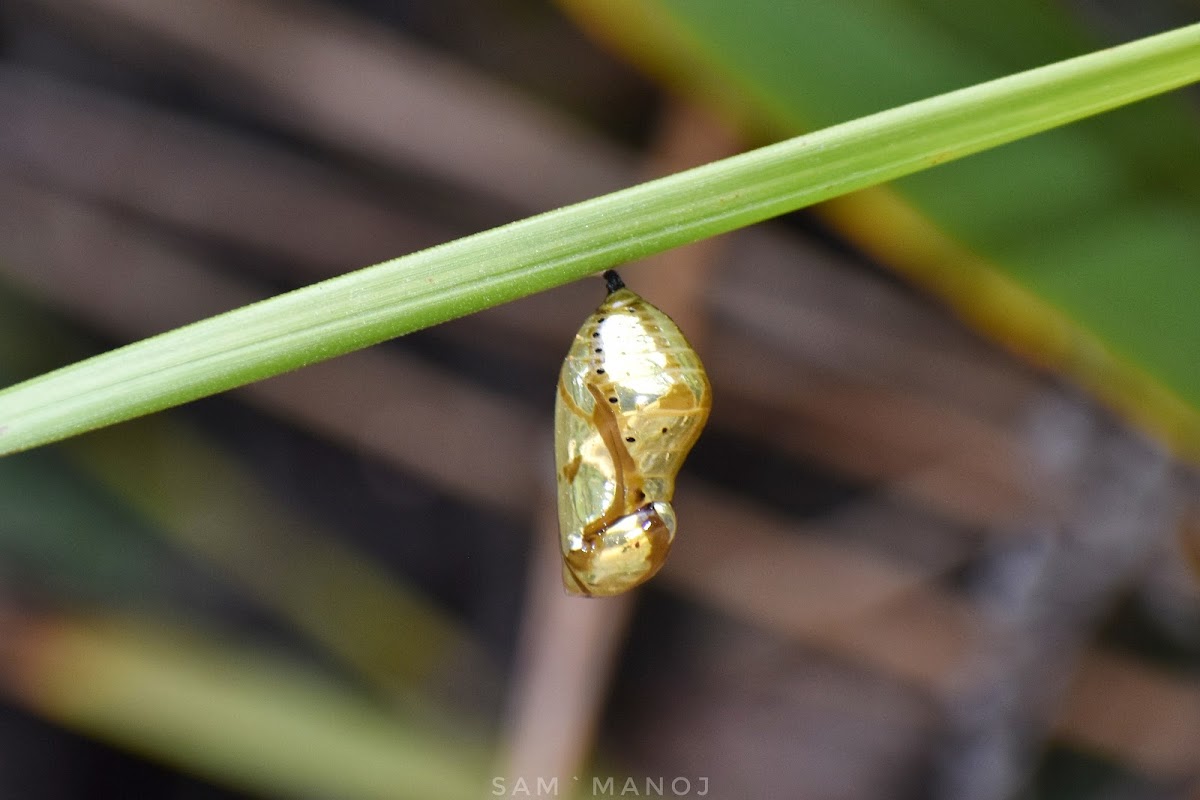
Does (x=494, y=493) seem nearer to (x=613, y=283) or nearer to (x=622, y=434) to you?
(x=622, y=434)

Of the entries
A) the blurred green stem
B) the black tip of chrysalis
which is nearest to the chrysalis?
the black tip of chrysalis

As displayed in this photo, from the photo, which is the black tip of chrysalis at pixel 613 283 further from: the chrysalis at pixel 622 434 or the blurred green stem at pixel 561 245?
the blurred green stem at pixel 561 245

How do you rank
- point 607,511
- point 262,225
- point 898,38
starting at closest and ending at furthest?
point 898,38 → point 607,511 → point 262,225

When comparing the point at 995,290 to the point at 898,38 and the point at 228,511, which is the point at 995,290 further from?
the point at 228,511

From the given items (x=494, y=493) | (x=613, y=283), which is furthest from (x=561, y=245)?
(x=494, y=493)

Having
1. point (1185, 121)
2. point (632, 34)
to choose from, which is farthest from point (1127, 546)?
point (632, 34)

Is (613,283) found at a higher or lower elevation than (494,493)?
lower

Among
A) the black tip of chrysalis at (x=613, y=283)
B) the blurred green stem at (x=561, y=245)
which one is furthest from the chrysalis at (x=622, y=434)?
the blurred green stem at (x=561, y=245)
